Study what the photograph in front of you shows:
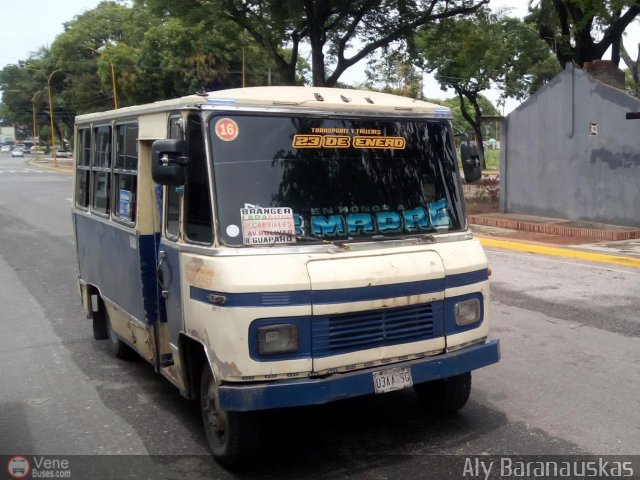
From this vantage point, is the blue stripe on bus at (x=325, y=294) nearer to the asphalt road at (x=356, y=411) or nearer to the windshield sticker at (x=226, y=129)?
the windshield sticker at (x=226, y=129)

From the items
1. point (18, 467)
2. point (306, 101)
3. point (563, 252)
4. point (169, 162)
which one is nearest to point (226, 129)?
point (169, 162)

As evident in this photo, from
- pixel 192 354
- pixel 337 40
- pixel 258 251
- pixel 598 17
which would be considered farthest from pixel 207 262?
pixel 337 40

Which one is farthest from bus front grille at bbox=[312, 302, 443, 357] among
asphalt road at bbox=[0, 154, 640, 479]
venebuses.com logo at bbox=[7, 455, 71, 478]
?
venebuses.com logo at bbox=[7, 455, 71, 478]

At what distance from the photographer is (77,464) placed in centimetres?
445

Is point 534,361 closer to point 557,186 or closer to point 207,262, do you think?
point 207,262

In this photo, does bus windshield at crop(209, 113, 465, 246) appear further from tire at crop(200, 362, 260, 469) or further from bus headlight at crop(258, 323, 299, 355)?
tire at crop(200, 362, 260, 469)

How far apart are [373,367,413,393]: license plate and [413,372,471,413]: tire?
721 millimetres

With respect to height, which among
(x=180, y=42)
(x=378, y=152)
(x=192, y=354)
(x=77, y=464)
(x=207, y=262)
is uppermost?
(x=180, y=42)

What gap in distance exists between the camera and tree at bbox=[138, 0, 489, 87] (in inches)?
841

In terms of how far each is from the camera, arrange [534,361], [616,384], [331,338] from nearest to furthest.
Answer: [331,338]
[616,384]
[534,361]

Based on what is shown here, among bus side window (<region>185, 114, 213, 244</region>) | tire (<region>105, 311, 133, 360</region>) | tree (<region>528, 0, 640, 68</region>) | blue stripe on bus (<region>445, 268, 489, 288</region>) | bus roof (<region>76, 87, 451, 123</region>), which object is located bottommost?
tire (<region>105, 311, 133, 360</region>)

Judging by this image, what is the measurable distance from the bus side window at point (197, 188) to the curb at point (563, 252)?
31.0ft

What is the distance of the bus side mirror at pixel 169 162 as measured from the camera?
13.8 ft

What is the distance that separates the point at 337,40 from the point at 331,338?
69.2 feet
